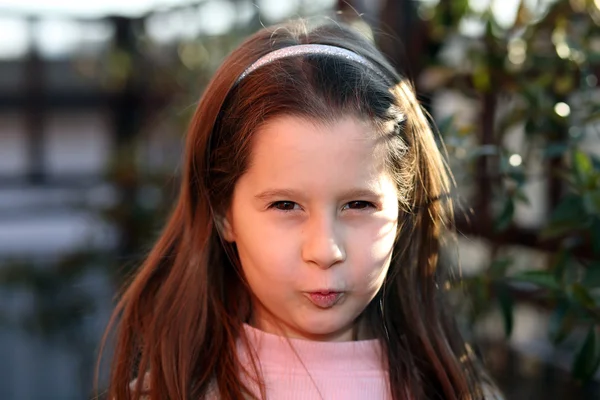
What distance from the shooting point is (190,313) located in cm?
159

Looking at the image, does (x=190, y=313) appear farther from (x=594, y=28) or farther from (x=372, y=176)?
(x=594, y=28)

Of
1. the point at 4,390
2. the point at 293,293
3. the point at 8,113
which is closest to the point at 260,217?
the point at 293,293

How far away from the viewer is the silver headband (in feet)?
4.86

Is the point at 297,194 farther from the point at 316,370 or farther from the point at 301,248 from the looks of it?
the point at 316,370

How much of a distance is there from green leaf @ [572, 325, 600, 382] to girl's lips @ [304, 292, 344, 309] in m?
0.55

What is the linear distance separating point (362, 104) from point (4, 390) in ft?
10.6

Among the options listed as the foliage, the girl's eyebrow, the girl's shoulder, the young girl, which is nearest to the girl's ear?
the young girl

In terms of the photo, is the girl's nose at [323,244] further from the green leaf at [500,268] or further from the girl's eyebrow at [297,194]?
the green leaf at [500,268]

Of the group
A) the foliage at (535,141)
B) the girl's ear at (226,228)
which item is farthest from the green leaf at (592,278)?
the girl's ear at (226,228)

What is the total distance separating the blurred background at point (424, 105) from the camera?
1843 mm

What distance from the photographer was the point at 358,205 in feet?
4.54

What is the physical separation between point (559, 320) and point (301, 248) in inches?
23.8

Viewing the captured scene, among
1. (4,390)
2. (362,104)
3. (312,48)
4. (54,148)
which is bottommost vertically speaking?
(4,390)

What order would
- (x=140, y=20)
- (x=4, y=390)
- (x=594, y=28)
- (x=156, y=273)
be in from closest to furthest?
(x=156, y=273) < (x=594, y=28) < (x=4, y=390) < (x=140, y=20)
